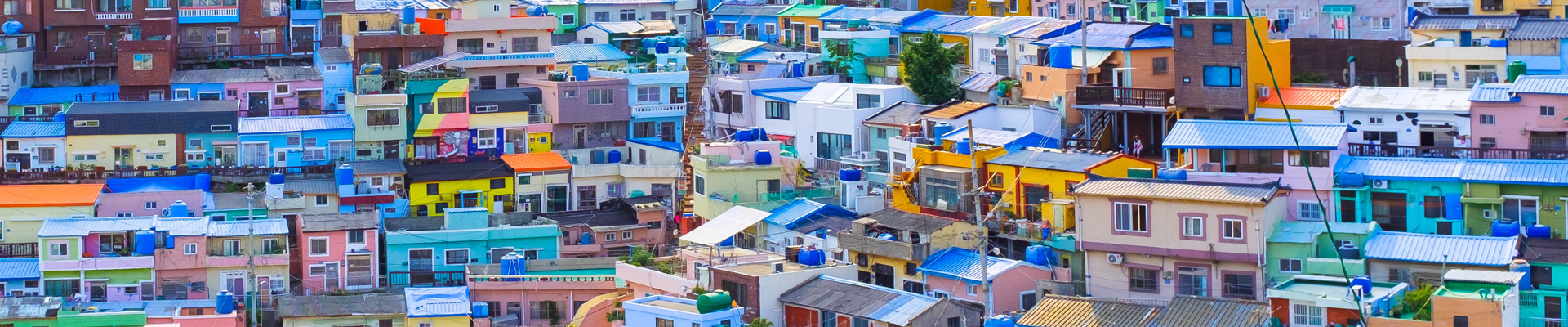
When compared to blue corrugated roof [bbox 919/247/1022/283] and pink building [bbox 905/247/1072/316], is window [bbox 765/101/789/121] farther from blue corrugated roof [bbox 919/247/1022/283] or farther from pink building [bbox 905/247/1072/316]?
pink building [bbox 905/247/1072/316]

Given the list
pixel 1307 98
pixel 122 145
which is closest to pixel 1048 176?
pixel 1307 98

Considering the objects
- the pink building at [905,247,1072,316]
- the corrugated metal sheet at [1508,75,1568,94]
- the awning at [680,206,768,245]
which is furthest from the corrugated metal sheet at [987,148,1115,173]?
the corrugated metal sheet at [1508,75,1568,94]

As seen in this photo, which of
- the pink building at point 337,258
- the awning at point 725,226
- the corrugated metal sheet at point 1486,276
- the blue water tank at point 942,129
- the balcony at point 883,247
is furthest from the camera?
the blue water tank at point 942,129

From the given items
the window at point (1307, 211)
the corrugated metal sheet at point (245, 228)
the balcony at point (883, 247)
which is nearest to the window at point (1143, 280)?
the window at point (1307, 211)

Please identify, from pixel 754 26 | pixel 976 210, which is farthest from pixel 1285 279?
pixel 754 26

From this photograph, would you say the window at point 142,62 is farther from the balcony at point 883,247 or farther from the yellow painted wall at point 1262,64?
the yellow painted wall at point 1262,64

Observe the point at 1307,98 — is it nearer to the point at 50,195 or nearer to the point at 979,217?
the point at 979,217
